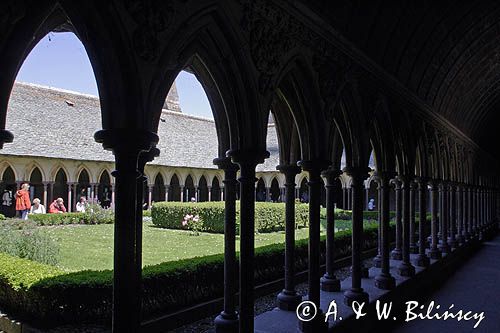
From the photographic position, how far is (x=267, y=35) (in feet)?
12.4

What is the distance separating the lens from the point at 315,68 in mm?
4633

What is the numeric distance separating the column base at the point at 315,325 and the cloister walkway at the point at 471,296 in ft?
6.07

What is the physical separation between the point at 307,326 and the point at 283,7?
2.90 metres

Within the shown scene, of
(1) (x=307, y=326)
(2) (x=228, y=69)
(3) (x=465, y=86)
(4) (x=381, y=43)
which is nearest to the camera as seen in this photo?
Result: (2) (x=228, y=69)

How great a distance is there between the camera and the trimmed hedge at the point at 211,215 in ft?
54.3

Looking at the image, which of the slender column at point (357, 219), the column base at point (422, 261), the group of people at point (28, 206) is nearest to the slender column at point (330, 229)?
the slender column at point (357, 219)

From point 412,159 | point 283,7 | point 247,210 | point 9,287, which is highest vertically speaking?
point 283,7

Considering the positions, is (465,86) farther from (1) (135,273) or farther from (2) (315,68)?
(1) (135,273)

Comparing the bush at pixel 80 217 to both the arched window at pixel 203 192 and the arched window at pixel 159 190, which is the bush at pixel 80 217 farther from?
A: the arched window at pixel 203 192

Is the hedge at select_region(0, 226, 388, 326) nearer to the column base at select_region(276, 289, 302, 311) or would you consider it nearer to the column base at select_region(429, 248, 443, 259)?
the column base at select_region(276, 289, 302, 311)

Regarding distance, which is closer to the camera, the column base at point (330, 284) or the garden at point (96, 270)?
the garden at point (96, 270)

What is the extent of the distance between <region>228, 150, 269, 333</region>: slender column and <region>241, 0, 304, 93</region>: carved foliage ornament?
0.59 m

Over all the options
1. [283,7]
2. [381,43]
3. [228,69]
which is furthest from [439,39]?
[228,69]

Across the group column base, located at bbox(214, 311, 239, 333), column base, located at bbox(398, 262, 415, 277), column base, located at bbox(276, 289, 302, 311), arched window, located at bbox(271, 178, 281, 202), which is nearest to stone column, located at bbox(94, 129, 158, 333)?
column base, located at bbox(214, 311, 239, 333)
